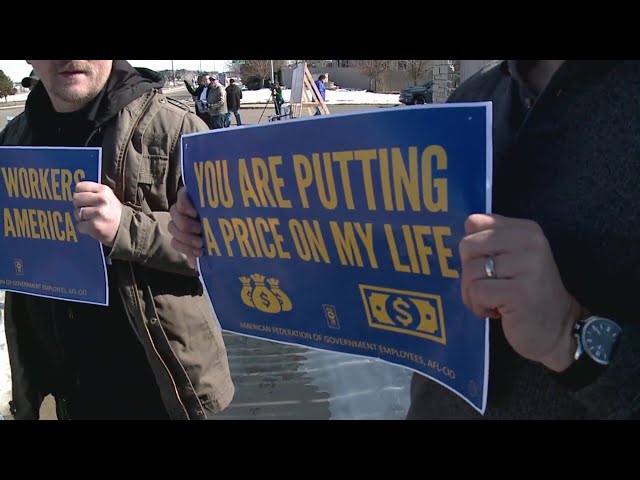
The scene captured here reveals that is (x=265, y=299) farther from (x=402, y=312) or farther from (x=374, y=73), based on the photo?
(x=374, y=73)

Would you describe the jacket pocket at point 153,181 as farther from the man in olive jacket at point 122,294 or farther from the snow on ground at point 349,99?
the snow on ground at point 349,99

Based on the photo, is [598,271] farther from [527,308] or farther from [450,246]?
[450,246]

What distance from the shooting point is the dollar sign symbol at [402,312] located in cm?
116

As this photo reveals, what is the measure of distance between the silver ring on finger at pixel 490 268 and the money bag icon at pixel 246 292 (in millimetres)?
743

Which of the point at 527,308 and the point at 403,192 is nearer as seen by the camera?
the point at 527,308

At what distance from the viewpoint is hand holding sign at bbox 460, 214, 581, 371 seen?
836mm

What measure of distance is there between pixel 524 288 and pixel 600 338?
0.51 ft

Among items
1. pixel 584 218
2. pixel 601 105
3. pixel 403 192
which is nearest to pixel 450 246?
pixel 403 192

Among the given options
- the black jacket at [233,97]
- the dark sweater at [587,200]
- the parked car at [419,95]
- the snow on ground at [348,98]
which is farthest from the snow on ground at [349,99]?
the dark sweater at [587,200]

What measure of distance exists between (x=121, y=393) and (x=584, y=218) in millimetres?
1712

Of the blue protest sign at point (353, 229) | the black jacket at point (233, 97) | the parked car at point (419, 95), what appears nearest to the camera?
the blue protest sign at point (353, 229)

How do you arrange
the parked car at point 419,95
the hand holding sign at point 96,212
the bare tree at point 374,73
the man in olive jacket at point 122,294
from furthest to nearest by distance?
the bare tree at point 374,73, the parked car at point 419,95, the man in olive jacket at point 122,294, the hand holding sign at point 96,212

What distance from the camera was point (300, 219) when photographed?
1.27m

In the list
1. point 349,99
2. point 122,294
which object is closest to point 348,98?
point 349,99
